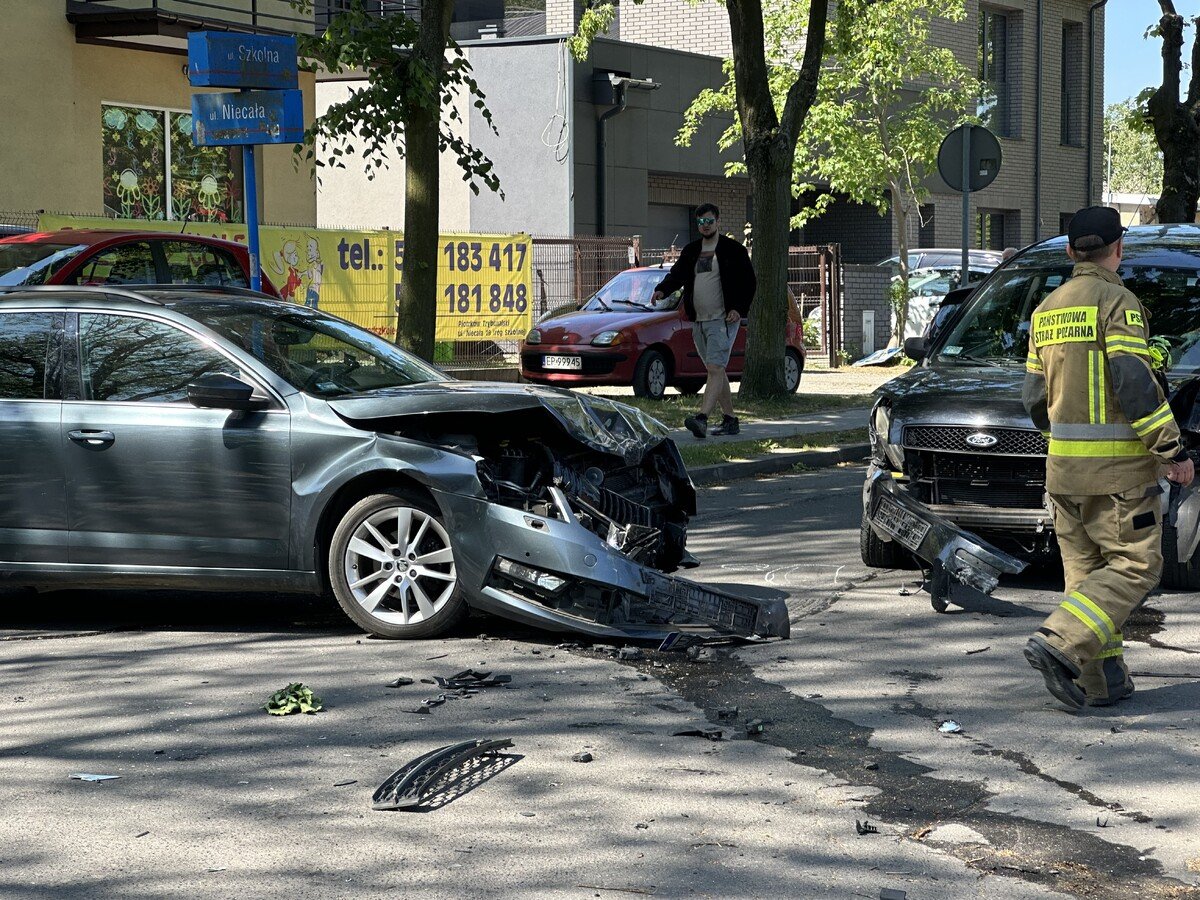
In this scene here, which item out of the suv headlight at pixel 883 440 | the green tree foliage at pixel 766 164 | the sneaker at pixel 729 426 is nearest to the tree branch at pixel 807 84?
the green tree foliage at pixel 766 164

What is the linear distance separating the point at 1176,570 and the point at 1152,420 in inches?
103

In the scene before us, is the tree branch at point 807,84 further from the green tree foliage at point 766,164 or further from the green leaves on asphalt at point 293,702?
the green leaves on asphalt at point 293,702

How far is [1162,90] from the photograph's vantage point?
24125mm

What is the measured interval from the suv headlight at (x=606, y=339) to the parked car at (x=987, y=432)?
1014 cm

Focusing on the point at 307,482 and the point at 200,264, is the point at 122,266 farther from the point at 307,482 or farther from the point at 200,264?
the point at 307,482

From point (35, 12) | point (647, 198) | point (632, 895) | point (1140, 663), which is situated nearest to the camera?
point (632, 895)

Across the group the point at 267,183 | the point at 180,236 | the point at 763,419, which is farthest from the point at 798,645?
the point at 267,183

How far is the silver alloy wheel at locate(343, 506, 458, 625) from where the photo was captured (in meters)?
7.13

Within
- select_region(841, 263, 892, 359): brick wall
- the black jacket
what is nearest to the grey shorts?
the black jacket

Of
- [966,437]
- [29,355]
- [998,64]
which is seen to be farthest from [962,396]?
[998,64]

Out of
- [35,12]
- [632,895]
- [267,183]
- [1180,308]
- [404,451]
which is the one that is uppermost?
[35,12]

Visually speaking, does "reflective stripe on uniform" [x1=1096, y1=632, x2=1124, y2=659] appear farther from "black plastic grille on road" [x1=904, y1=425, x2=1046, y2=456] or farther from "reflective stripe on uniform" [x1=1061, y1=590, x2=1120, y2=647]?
"black plastic grille on road" [x1=904, y1=425, x2=1046, y2=456]

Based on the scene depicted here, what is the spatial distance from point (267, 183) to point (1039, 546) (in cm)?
1813

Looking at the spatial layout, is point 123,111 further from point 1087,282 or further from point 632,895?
point 632,895
